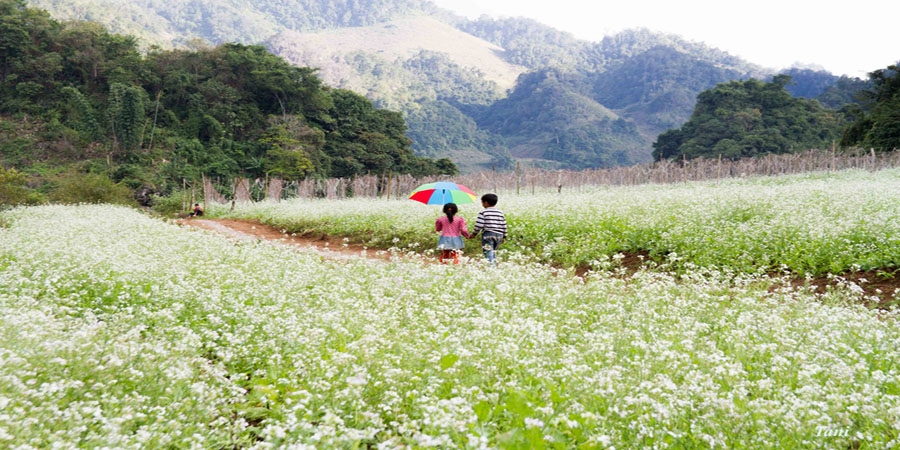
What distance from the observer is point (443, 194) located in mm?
11922

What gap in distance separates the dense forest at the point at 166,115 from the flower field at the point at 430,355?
139 ft

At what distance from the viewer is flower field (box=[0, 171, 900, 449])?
3.12 metres

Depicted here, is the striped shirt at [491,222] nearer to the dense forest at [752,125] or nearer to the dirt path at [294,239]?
the dirt path at [294,239]

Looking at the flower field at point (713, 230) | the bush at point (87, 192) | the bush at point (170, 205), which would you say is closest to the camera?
the flower field at point (713, 230)

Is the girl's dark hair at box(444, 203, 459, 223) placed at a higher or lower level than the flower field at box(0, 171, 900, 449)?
higher

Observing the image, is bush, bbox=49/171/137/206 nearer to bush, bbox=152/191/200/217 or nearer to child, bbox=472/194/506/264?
bush, bbox=152/191/200/217

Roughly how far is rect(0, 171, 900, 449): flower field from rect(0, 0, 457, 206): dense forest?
42.4 meters

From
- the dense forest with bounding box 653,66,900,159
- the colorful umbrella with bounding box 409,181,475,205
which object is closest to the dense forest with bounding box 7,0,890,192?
the dense forest with bounding box 653,66,900,159

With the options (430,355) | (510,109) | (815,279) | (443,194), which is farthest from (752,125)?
(510,109)

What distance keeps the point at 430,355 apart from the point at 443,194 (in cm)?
788

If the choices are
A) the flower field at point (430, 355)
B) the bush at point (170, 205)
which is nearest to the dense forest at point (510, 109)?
the bush at point (170, 205)

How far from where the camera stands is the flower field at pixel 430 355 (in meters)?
3.12

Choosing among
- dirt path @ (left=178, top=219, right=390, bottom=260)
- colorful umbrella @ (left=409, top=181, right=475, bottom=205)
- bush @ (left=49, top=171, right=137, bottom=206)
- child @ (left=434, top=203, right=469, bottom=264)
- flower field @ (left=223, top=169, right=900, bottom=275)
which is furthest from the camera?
bush @ (left=49, top=171, right=137, bottom=206)

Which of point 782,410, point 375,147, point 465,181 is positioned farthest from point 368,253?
point 375,147
